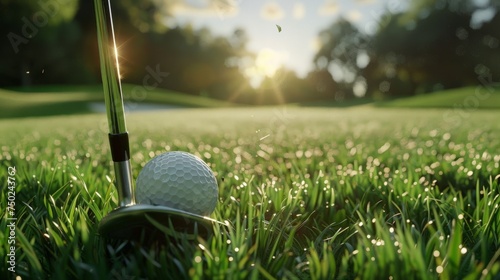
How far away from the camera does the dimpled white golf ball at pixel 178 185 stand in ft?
5.68

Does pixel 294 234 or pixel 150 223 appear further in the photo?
pixel 294 234

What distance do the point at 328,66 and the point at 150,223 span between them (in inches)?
2088

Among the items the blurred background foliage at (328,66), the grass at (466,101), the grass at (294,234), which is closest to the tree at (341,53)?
the blurred background foliage at (328,66)

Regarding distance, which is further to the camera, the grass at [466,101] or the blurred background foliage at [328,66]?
the blurred background foliage at [328,66]

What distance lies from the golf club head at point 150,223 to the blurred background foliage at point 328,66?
36.0m

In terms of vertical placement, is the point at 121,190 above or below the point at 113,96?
below

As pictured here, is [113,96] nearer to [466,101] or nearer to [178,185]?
[178,185]

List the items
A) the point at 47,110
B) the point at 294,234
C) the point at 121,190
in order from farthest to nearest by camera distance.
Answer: the point at 47,110 → the point at 294,234 → the point at 121,190

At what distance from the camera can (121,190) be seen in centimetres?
168

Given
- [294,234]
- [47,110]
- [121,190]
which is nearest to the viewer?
[121,190]

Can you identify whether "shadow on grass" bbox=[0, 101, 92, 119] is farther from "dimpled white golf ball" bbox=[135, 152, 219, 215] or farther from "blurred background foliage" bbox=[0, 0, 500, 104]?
"dimpled white golf ball" bbox=[135, 152, 219, 215]

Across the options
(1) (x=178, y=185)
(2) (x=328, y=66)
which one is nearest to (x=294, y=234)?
(1) (x=178, y=185)

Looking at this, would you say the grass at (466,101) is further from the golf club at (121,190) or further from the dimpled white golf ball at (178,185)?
the golf club at (121,190)

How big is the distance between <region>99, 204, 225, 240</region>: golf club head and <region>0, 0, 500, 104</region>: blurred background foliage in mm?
35985
